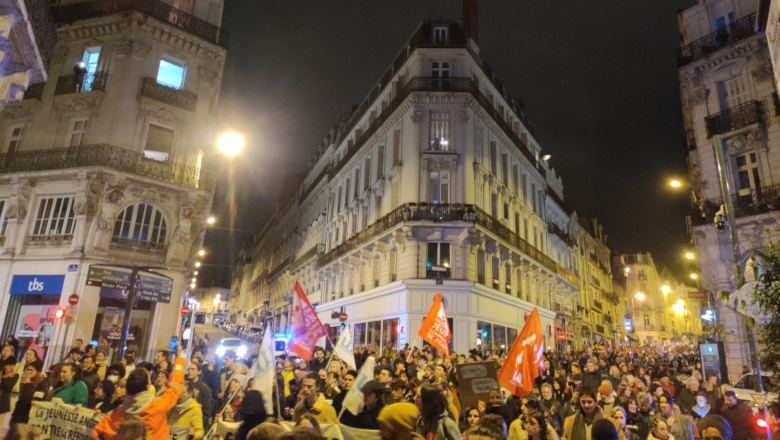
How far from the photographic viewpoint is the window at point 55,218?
2125 centimetres

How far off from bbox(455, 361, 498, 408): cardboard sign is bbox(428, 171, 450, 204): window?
60.1 ft

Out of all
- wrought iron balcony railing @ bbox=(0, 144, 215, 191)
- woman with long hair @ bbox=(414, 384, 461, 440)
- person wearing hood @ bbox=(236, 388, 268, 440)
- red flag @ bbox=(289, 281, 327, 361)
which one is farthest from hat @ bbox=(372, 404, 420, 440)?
wrought iron balcony railing @ bbox=(0, 144, 215, 191)

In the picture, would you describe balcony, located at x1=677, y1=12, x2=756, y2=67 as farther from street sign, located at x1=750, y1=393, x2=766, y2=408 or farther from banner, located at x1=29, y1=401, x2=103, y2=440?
banner, located at x1=29, y1=401, x2=103, y2=440

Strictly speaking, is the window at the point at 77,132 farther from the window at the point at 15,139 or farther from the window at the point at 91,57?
the window at the point at 91,57

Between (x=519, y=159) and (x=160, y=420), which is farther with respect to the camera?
(x=519, y=159)

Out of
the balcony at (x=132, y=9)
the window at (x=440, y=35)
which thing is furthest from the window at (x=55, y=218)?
the window at (x=440, y=35)

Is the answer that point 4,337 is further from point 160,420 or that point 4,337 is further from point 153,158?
point 160,420

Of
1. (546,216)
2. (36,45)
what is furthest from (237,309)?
(36,45)

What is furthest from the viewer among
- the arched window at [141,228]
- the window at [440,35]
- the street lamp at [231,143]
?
the window at [440,35]

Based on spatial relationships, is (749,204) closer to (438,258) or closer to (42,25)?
(438,258)

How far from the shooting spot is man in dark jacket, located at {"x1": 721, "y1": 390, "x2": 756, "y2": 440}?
7.47m

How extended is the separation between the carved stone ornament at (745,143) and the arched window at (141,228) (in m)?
29.2

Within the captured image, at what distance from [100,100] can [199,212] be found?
760cm

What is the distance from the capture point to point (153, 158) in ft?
76.4
